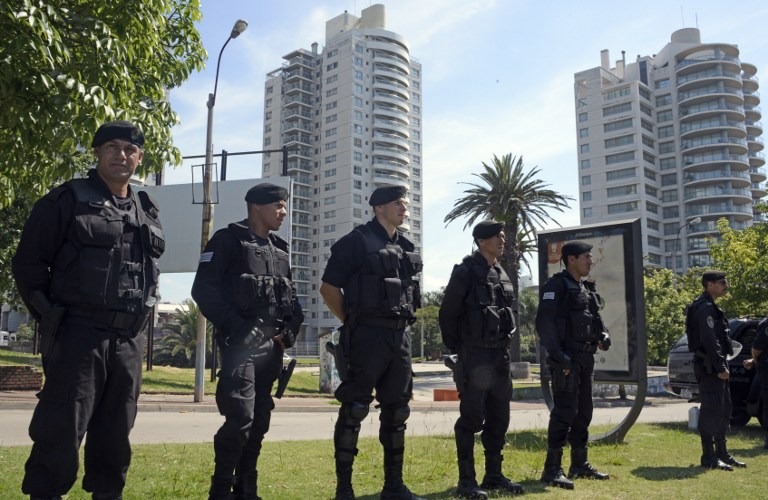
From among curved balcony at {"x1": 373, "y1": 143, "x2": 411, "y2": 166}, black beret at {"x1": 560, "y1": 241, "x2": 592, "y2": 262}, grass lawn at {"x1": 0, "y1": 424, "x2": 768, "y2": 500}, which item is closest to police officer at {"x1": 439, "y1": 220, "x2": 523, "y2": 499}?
grass lawn at {"x1": 0, "y1": 424, "x2": 768, "y2": 500}

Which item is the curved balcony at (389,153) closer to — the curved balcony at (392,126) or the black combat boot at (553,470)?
the curved balcony at (392,126)

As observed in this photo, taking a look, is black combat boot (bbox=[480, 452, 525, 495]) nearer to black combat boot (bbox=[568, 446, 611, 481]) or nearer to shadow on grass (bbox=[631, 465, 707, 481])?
black combat boot (bbox=[568, 446, 611, 481])

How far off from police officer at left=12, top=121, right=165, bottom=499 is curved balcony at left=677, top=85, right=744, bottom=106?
342ft

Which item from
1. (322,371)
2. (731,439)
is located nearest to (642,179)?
(322,371)

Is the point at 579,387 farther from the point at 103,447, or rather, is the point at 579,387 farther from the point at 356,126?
the point at 356,126

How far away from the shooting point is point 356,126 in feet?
335

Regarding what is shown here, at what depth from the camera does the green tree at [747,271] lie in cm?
1908

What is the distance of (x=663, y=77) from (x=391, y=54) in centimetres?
4237

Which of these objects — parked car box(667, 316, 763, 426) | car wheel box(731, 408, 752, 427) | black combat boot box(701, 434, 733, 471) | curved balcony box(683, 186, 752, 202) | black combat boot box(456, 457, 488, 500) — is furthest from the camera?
curved balcony box(683, 186, 752, 202)

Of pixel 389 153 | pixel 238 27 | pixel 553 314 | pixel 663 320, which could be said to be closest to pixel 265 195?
pixel 553 314

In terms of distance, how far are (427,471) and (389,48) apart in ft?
343

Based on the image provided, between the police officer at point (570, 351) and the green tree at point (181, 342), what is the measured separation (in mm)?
25856

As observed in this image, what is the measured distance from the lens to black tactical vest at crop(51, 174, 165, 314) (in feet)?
11.2

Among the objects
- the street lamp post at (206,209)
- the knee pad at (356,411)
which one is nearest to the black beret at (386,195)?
the knee pad at (356,411)
